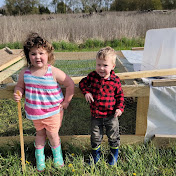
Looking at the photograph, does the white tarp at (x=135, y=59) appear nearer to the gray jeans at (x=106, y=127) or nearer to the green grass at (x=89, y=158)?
the green grass at (x=89, y=158)

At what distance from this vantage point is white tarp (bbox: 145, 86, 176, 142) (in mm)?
1920

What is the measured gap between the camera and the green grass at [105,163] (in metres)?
1.85

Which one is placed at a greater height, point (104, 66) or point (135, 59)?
point (104, 66)

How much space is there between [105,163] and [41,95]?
89 cm

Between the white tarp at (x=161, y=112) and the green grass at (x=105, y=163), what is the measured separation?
178 mm

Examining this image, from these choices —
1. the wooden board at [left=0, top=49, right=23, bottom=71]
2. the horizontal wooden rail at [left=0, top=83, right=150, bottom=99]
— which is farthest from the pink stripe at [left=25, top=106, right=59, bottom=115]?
the wooden board at [left=0, top=49, right=23, bottom=71]

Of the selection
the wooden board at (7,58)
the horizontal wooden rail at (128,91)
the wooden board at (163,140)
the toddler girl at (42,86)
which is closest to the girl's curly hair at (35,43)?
the toddler girl at (42,86)

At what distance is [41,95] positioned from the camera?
1682mm

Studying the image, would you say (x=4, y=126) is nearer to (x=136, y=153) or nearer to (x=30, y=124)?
(x=30, y=124)

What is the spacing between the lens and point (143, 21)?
9734mm

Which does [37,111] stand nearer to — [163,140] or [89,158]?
[89,158]

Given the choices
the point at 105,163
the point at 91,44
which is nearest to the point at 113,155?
the point at 105,163

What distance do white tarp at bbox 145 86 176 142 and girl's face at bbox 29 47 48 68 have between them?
1.04m

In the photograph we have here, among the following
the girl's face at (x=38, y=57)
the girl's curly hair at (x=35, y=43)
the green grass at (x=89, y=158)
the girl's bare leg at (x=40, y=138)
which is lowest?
the green grass at (x=89, y=158)
